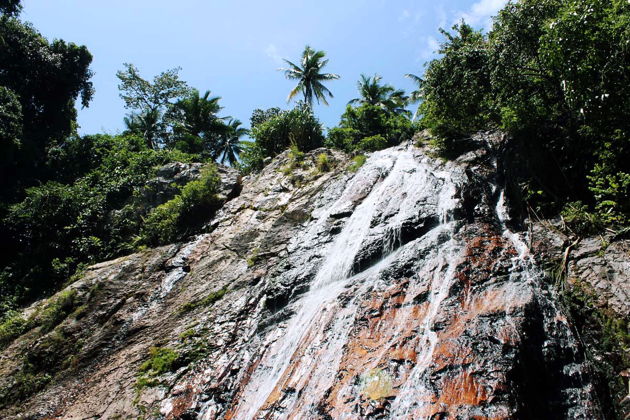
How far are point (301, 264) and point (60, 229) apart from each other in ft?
34.8

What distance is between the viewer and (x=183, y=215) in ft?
41.8

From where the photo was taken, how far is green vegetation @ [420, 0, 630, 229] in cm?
721

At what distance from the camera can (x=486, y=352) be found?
15.7 ft

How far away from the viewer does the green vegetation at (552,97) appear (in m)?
7.21

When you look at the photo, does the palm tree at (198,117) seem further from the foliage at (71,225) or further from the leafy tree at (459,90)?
the leafy tree at (459,90)

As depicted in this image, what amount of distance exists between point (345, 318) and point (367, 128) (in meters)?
14.7

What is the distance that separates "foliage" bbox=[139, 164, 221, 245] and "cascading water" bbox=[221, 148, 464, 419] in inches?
187

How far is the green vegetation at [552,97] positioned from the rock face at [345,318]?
0.95 meters

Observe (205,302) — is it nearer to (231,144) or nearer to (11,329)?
(11,329)

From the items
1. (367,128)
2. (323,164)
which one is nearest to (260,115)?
(367,128)

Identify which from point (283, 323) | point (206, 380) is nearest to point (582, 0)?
point (283, 323)

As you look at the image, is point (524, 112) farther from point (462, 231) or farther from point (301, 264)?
point (301, 264)

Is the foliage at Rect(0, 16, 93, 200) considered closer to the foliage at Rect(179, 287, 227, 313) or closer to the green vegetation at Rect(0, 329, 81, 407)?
the green vegetation at Rect(0, 329, 81, 407)

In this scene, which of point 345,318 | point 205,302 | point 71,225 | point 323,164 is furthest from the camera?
point 71,225
